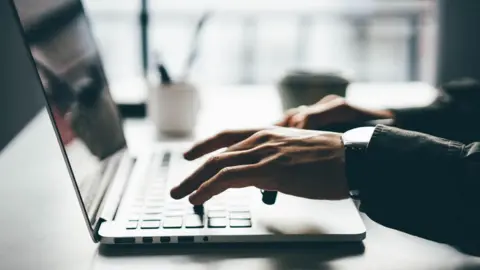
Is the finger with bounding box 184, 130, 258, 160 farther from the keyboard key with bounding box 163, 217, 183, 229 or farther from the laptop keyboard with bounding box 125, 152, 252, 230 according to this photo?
the keyboard key with bounding box 163, 217, 183, 229

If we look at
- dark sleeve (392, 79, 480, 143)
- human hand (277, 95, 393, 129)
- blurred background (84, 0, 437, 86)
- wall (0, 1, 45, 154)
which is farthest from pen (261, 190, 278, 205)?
blurred background (84, 0, 437, 86)

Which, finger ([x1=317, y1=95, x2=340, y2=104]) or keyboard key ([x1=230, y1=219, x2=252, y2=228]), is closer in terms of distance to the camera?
keyboard key ([x1=230, y1=219, x2=252, y2=228])

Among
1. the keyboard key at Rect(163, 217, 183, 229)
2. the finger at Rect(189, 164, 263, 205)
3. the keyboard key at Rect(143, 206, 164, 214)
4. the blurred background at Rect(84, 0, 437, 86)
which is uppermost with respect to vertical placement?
the finger at Rect(189, 164, 263, 205)

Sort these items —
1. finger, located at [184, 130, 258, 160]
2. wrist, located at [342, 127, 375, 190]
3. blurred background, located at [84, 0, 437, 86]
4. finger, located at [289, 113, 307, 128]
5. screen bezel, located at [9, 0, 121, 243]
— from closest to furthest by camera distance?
screen bezel, located at [9, 0, 121, 243] → wrist, located at [342, 127, 375, 190] → finger, located at [184, 130, 258, 160] → finger, located at [289, 113, 307, 128] → blurred background, located at [84, 0, 437, 86]

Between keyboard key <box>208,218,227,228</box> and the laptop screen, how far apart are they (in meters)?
0.13

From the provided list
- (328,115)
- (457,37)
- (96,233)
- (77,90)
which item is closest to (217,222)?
(96,233)

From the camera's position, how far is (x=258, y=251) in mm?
631

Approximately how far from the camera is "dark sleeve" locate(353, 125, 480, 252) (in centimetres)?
64

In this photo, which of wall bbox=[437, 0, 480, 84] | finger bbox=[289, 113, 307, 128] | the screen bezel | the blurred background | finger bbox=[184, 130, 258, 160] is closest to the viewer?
the screen bezel

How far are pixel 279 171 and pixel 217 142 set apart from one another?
17 cm

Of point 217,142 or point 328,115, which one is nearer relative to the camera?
point 217,142

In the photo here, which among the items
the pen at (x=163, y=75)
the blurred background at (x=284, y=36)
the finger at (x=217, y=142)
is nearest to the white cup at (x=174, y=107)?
the pen at (x=163, y=75)

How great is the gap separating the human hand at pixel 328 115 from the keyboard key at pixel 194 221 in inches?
12.6

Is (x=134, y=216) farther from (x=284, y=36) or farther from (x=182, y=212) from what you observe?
(x=284, y=36)
